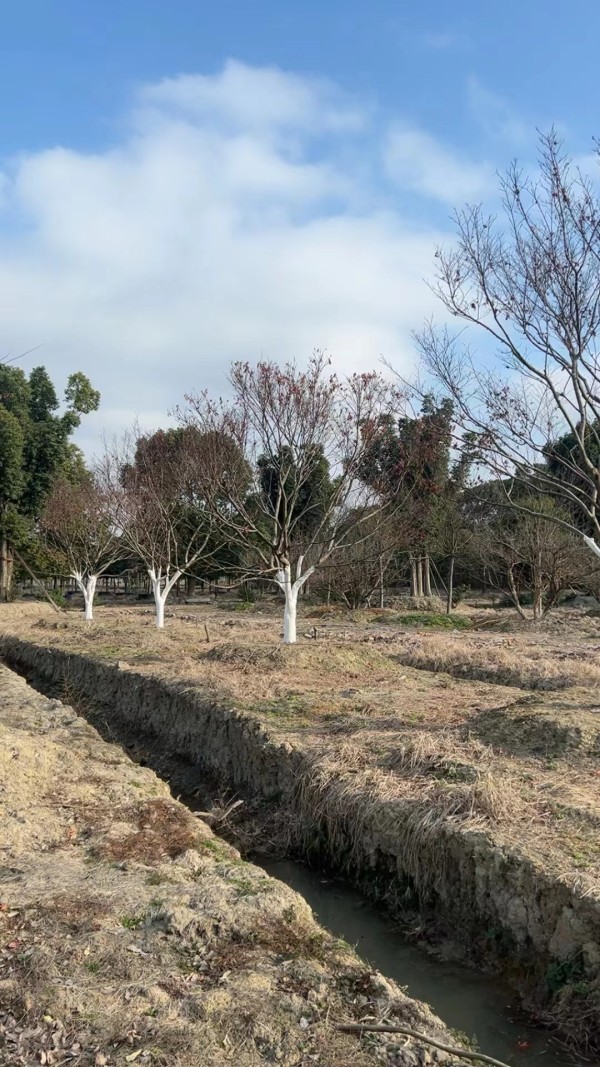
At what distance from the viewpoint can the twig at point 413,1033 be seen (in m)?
3.30

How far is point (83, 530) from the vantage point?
34406 millimetres

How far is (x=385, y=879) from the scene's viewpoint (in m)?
6.36

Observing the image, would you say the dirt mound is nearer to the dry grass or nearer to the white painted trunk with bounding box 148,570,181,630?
the dry grass

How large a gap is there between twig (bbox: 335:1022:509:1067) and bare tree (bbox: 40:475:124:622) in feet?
101

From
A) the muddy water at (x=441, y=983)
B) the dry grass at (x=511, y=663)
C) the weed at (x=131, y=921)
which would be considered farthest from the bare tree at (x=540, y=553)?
the weed at (x=131, y=921)

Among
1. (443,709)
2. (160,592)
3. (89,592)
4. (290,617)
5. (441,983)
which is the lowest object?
(441,983)

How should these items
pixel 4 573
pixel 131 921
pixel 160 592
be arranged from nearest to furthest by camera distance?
pixel 131 921 → pixel 160 592 → pixel 4 573

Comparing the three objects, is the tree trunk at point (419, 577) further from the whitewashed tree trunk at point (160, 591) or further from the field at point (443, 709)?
the field at point (443, 709)

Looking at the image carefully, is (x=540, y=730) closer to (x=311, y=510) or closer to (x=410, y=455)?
(x=410, y=455)

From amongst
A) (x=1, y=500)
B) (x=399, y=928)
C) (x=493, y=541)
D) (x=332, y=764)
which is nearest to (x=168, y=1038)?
(x=399, y=928)

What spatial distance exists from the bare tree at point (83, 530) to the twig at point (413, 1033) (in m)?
30.9

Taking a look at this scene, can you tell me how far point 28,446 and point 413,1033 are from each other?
40.2 m

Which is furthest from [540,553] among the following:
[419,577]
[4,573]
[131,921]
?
[4,573]

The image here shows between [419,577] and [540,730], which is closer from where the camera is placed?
[540,730]
